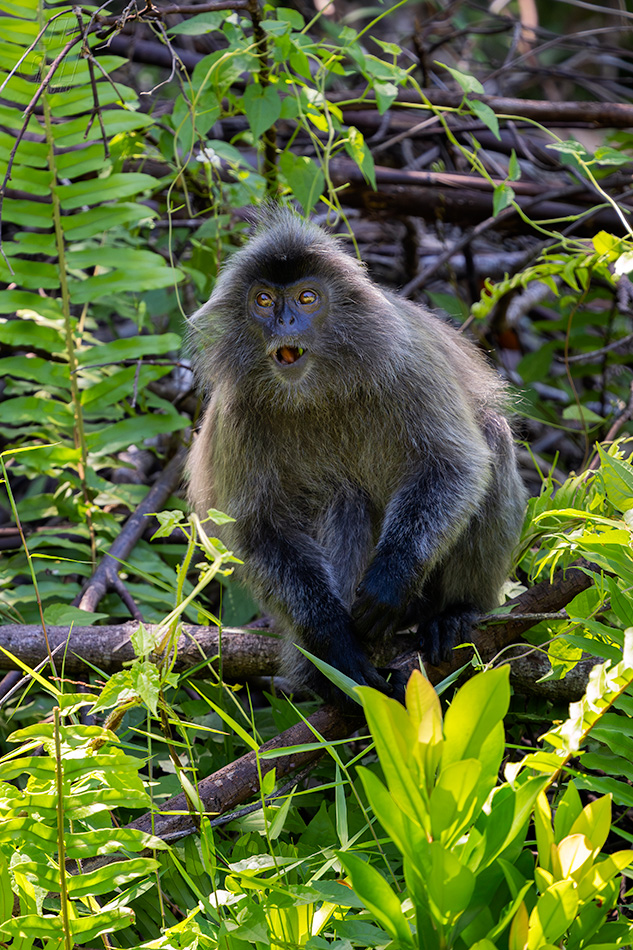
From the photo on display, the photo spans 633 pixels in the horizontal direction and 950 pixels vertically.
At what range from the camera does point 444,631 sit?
345 cm

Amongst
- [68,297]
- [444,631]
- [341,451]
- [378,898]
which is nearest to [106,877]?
[378,898]

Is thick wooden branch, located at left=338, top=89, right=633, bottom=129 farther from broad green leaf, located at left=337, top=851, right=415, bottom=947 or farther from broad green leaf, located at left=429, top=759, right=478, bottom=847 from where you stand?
broad green leaf, located at left=337, top=851, right=415, bottom=947

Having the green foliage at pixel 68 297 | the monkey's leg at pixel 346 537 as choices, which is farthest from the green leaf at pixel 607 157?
the green foliage at pixel 68 297

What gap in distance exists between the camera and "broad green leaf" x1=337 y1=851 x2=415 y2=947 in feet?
6.27

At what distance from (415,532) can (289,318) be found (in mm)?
989

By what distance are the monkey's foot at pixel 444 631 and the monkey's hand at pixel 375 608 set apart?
0.43ft

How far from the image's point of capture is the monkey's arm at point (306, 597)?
3393 millimetres

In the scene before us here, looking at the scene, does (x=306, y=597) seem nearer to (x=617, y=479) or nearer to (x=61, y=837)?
(x=617, y=479)

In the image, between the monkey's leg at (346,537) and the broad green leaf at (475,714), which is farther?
the monkey's leg at (346,537)

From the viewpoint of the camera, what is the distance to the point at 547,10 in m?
9.49

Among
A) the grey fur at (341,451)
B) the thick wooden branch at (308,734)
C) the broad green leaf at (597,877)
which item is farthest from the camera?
the grey fur at (341,451)

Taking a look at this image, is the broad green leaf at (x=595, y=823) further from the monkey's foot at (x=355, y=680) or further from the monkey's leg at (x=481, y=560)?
the monkey's leg at (x=481, y=560)

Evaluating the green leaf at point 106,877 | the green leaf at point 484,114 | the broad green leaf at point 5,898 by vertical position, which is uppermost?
the green leaf at point 484,114

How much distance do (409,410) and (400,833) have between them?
2116 mm
